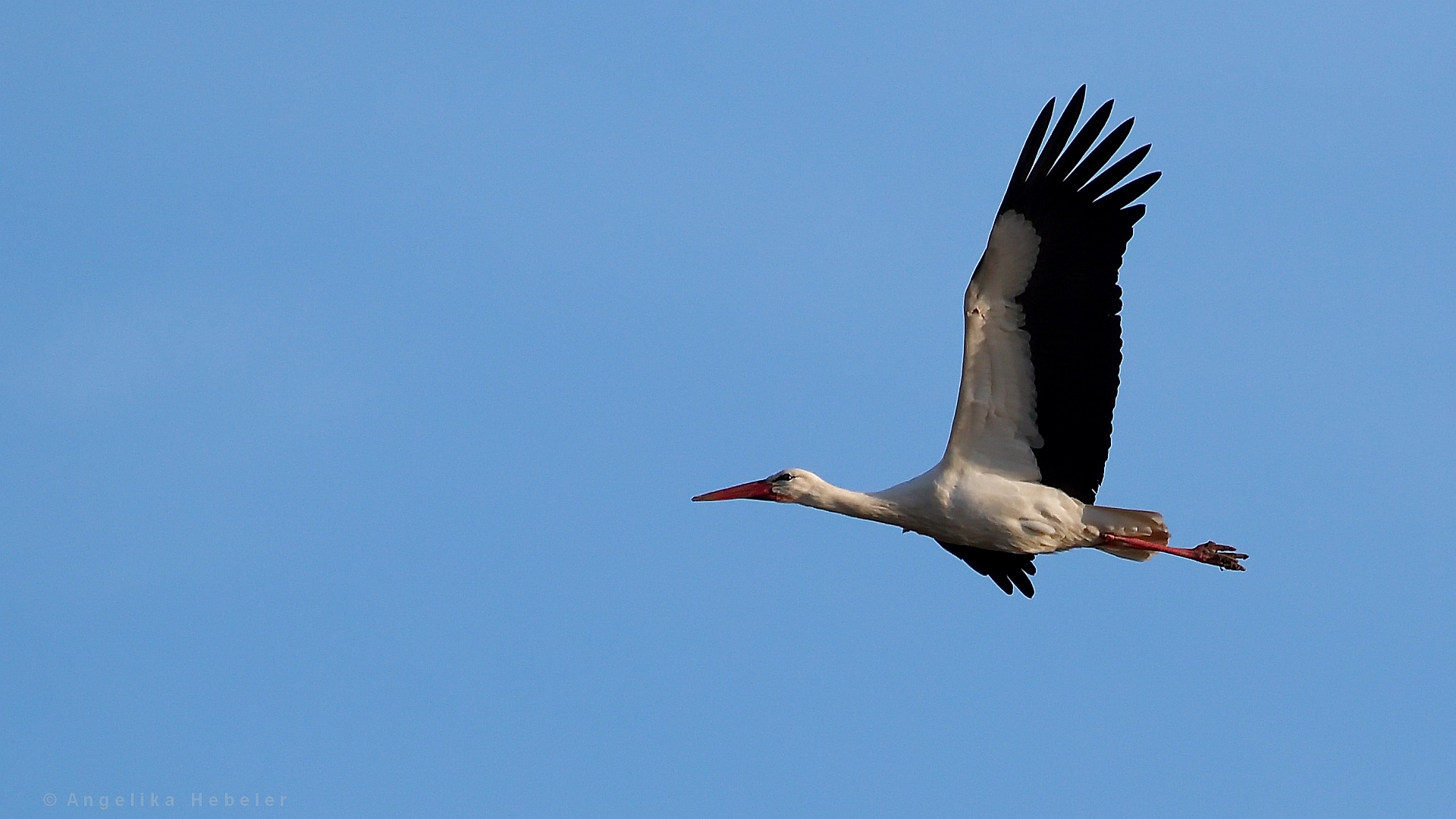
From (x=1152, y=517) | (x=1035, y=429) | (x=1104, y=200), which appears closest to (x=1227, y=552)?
(x=1152, y=517)

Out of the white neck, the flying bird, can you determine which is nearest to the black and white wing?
the flying bird

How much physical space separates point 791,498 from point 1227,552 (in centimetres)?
370

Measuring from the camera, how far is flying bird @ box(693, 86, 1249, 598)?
15.5 meters

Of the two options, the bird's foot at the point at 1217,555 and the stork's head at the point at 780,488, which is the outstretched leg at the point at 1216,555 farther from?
the stork's head at the point at 780,488

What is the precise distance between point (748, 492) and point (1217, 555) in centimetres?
401

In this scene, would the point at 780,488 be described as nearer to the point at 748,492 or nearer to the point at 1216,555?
the point at 748,492

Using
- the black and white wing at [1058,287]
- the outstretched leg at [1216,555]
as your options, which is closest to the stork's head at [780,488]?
the black and white wing at [1058,287]

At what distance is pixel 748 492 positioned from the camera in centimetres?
1742

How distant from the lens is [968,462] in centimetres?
1648

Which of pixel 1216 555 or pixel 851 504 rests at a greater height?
pixel 851 504

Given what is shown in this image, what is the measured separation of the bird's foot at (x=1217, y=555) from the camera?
661 inches

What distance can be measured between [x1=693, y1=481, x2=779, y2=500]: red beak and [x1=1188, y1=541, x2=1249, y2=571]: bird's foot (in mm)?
3596

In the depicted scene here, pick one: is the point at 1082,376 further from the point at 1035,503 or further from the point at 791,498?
the point at 791,498

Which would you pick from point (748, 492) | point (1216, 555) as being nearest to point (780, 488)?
point (748, 492)
